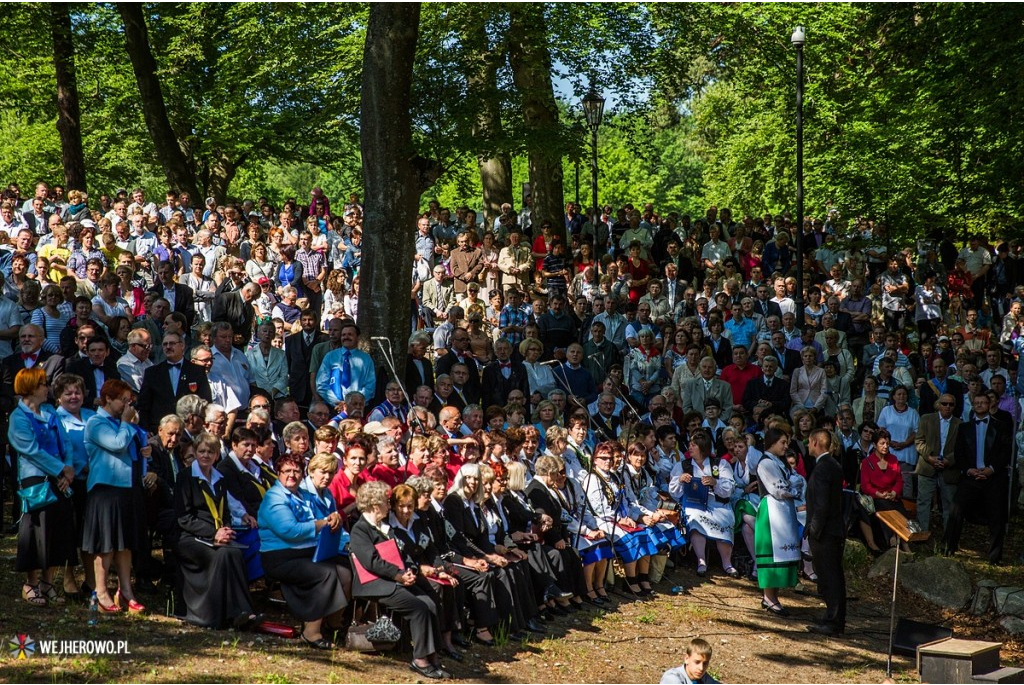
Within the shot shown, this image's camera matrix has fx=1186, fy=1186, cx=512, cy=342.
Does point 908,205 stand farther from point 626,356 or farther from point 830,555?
point 830,555

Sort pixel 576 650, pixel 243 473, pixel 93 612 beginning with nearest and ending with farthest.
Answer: pixel 93 612 < pixel 243 473 < pixel 576 650

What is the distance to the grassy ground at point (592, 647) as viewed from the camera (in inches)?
311

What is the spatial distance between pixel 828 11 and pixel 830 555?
15970mm

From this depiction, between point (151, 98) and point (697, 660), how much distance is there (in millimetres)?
19340

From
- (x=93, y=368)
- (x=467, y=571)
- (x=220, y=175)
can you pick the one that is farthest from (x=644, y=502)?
(x=220, y=175)

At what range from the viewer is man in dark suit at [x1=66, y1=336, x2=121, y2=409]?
33.8 feet

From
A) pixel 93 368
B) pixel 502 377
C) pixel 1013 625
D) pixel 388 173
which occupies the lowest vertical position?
pixel 1013 625

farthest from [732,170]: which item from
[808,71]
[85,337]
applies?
[85,337]

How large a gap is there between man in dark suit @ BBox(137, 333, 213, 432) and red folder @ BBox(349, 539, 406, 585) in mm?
2535

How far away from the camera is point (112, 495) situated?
873 centimetres

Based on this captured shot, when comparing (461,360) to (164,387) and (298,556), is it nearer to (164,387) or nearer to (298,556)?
(164,387)

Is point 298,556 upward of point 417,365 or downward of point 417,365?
downward

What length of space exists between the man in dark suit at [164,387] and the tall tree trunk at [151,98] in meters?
14.0

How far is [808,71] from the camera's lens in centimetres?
2542
